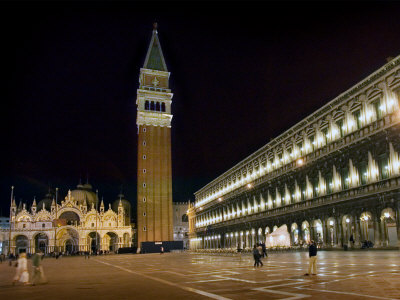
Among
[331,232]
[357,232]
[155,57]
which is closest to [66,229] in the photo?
[155,57]

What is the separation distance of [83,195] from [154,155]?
40.9 meters

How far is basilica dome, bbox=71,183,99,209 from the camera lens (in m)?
122

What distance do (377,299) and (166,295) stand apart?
263 inches

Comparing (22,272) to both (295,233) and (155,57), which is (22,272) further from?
(155,57)

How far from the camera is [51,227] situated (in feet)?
357

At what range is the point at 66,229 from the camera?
111625mm

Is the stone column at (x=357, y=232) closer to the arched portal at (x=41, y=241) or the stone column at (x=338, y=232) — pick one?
the stone column at (x=338, y=232)

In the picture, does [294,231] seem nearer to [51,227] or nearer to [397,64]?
[397,64]

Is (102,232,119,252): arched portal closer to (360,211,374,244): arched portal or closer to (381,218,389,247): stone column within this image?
(360,211,374,244): arched portal

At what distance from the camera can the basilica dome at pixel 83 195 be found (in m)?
122

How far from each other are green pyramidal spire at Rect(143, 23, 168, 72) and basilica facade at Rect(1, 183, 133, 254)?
40957mm

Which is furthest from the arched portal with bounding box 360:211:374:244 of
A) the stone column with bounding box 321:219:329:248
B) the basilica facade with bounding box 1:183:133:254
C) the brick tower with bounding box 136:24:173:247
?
the basilica facade with bounding box 1:183:133:254

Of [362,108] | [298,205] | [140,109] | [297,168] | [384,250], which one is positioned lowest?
[384,250]

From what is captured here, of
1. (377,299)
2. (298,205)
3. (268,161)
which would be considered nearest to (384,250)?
(298,205)
